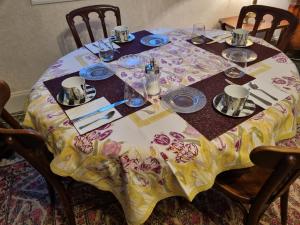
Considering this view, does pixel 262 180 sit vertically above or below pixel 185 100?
below

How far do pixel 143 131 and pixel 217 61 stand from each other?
24.7 inches

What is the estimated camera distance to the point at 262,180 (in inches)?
40.1

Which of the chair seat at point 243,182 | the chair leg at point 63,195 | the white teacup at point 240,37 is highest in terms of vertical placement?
the white teacup at point 240,37

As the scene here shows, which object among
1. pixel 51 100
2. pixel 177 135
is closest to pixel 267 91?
pixel 177 135

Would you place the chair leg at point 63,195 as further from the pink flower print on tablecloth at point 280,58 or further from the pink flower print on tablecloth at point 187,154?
the pink flower print on tablecloth at point 280,58

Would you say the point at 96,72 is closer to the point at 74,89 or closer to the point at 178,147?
the point at 74,89

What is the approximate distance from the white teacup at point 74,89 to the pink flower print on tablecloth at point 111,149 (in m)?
0.29

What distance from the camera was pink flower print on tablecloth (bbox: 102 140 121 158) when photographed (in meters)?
0.80

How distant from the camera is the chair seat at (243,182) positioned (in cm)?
97

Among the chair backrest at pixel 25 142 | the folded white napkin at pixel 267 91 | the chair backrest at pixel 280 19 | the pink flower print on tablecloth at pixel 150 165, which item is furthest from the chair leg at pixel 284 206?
the chair backrest at pixel 25 142

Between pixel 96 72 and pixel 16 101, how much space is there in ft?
4.21

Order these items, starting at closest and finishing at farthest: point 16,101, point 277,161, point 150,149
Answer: point 277,161 → point 150,149 → point 16,101

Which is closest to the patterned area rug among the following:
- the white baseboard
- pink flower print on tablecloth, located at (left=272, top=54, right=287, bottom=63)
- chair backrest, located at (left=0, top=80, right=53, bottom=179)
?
chair backrest, located at (left=0, top=80, right=53, bottom=179)

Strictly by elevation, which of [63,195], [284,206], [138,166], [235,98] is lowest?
[284,206]
